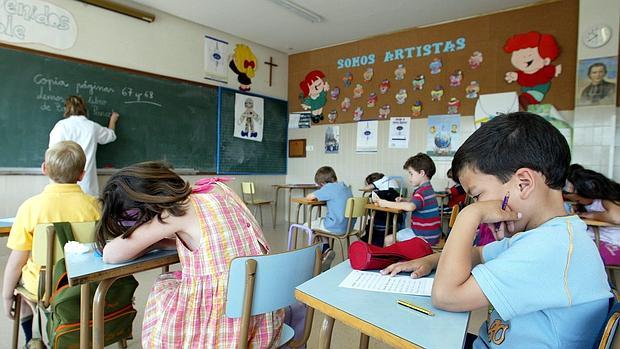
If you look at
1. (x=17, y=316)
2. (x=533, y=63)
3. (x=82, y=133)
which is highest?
(x=533, y=63)

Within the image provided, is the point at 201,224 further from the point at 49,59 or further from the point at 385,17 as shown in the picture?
the point at 385,17

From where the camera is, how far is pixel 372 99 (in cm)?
526

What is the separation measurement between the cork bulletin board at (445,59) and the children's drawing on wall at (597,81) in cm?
21

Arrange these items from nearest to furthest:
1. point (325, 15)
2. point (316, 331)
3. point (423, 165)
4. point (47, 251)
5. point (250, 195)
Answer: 1. point (47, 251)
2. point (316, 331)
3. point (423, 165)
4. point (325, 15)
5. point (250, 195)

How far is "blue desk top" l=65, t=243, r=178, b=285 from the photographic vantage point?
3.32ft

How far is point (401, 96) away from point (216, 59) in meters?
2.75

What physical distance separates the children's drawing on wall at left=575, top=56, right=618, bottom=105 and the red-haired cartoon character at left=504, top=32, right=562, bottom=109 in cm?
32

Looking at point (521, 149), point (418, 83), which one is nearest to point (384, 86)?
point (418, 83)

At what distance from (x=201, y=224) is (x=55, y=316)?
0.74 meters

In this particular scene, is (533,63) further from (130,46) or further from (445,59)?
(130,46)

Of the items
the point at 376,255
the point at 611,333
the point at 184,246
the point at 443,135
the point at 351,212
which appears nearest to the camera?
the point at 611,333

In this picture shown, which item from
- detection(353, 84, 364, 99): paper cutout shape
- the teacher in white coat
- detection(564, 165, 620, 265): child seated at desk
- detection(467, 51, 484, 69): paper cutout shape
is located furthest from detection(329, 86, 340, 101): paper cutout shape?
detection(564, 165, 620, 265): child seated at desk

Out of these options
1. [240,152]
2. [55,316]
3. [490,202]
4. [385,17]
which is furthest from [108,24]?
[490,202]

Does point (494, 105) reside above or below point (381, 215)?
above
